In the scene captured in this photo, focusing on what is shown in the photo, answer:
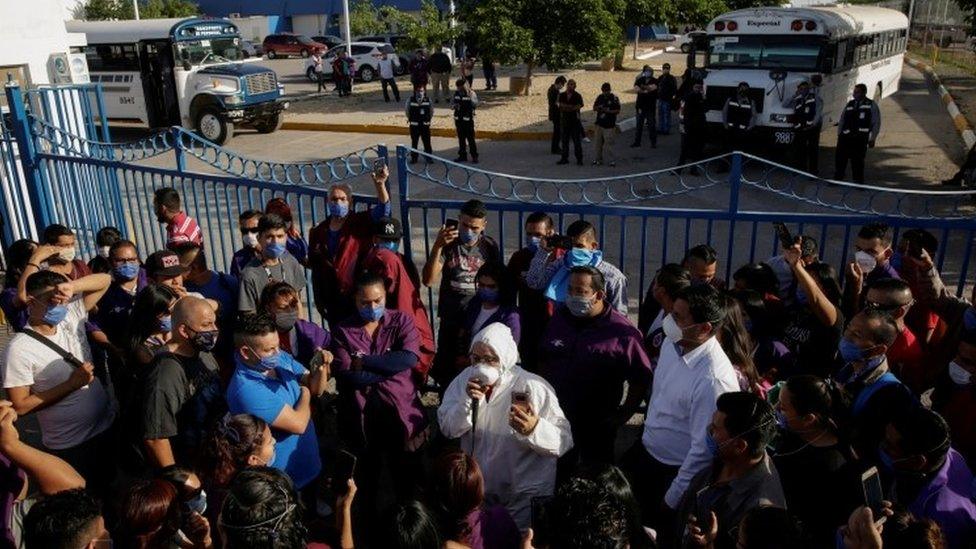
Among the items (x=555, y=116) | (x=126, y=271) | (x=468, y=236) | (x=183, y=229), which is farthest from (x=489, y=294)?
(x=555, y=116)

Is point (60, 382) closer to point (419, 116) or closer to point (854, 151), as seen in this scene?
point (419, 116)

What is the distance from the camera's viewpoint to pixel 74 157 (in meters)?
7.19

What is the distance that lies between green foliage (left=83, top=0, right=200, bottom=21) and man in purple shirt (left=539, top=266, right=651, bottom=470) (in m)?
37.7

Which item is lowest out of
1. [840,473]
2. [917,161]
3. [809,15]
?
[917,161]

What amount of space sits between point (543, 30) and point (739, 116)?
9477 millimetres

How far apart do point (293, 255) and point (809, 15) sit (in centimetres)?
1094

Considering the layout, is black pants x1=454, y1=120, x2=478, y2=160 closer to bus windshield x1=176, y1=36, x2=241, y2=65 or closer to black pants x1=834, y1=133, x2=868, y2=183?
black pants x1=834, y1=133, x2=868, y2=183

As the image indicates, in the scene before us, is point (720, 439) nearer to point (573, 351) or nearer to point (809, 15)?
point (573, 351)

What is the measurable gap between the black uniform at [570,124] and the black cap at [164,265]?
378 inches

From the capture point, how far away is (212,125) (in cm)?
1725

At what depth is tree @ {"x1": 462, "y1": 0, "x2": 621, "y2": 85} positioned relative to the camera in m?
20.1

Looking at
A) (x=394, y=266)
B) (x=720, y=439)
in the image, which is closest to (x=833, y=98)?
(x=394, y=266)

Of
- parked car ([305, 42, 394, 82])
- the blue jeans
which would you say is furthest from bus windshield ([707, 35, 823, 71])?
parked car ([305, 42, 394, 82])

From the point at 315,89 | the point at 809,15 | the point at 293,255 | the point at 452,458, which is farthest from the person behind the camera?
the point at 315,89
